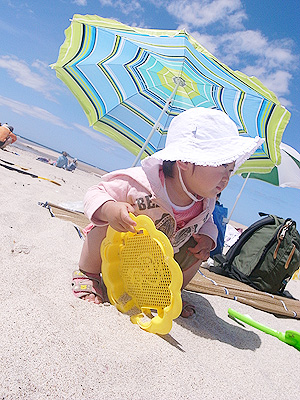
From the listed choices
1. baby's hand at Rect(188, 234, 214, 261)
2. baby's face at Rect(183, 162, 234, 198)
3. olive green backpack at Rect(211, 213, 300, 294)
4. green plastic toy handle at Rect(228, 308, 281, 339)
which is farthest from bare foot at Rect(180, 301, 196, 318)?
olive green backpack at Rect(211, 213, 300, 294)

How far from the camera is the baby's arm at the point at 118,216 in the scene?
1144 millimetres

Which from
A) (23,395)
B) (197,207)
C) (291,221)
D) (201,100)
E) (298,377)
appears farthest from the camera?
(201,100)

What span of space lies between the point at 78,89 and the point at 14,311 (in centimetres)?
236

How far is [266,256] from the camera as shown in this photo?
8.97 feet

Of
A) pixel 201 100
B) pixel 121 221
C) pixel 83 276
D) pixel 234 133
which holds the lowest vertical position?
pixel 83 276

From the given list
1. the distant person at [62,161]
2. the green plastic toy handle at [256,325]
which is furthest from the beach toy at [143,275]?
the distant person at [62,161]

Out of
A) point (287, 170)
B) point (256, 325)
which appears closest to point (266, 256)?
point (256, 325)

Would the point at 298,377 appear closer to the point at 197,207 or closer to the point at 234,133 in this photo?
the point at 197,207

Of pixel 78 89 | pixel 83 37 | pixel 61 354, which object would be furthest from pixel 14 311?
pixel 83 37

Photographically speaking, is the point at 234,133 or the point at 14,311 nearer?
the point at 14,311

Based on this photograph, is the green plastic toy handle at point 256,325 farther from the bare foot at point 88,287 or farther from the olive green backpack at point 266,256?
the olive green backpack at point 266,256

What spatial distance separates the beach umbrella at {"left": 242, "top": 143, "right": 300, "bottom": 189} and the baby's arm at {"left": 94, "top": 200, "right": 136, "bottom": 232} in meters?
4.90

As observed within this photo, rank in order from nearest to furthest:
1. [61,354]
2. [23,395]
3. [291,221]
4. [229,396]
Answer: [23,395] < [61,354] < [229,396] < [291,221]

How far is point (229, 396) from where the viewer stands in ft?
2.96
